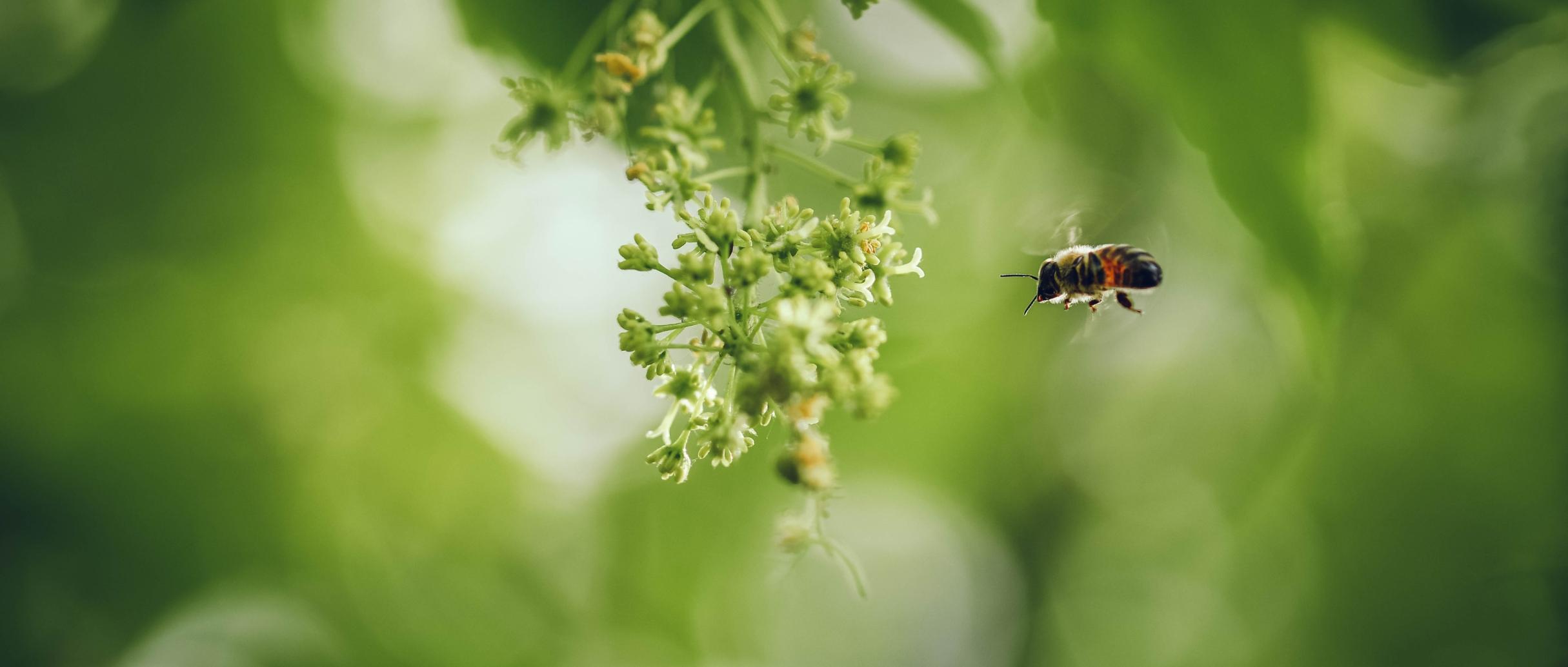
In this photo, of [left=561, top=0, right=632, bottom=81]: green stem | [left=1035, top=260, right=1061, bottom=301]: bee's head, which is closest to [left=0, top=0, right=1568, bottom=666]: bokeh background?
[left=1035, top=260, right=1061, bottom=301]: bee's head

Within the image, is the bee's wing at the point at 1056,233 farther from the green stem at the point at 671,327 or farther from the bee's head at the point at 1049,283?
the green stem at the point at 671,327

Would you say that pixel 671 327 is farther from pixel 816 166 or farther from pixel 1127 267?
pixel 1127 267

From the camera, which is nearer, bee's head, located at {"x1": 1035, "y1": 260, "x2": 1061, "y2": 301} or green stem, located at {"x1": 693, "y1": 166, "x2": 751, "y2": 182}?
green stem, located at {"x1": 693, "y1": 166, "x2": 751, "y2": 182}

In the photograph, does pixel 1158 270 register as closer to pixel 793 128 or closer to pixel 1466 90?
pixel 793 128

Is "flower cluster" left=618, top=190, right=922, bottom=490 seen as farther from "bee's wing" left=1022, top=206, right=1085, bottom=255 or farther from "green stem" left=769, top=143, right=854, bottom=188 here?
"bee's wing" left=1022, top=206, right=1085, bottom=255

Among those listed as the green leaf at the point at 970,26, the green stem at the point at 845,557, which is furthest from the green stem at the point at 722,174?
the green stem at the point at 845,557

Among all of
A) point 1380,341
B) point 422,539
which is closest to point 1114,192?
point 1380,341
